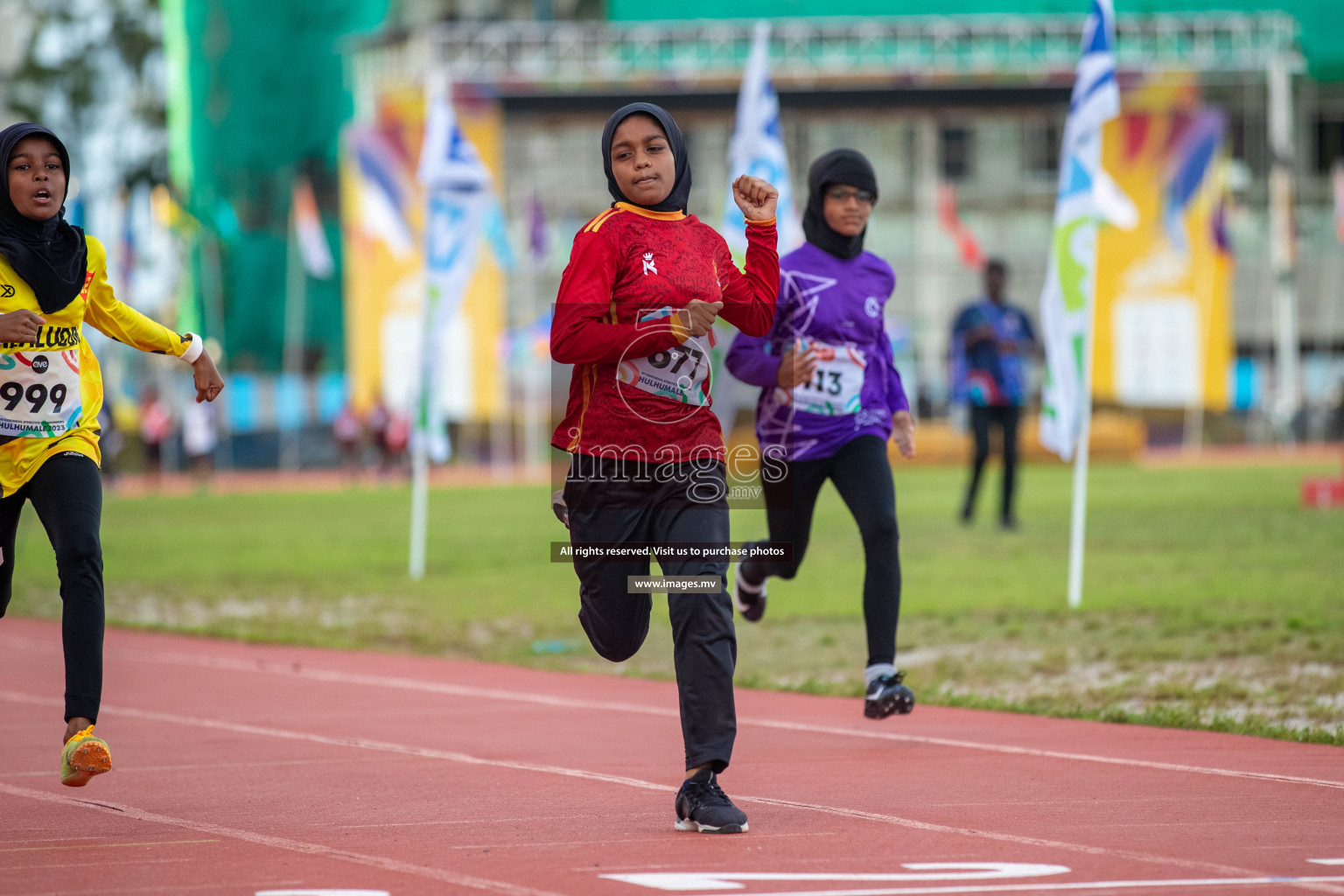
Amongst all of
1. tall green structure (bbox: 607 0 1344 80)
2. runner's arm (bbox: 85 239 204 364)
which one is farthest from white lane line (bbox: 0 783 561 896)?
tall green structure (bbox: 607 0 1344 80)

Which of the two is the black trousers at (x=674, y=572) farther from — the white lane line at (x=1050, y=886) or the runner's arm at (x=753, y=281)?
the white lane line at (x=1050, y=886)

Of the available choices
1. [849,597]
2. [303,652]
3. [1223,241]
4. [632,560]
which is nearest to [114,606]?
[303,652]

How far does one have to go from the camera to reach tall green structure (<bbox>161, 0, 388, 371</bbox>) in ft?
147

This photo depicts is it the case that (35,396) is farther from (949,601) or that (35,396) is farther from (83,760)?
(949,601)

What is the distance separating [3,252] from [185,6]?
43.1 m

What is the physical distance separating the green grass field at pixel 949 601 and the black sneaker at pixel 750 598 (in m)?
0.48

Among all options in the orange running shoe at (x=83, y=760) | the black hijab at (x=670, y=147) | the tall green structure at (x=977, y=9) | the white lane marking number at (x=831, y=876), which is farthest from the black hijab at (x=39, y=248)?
the tall green structure at (x=977, y=9)

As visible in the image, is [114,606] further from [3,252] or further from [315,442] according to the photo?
Result: [315,442]

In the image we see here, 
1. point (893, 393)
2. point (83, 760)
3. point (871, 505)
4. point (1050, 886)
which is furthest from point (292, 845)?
point (893, 393)

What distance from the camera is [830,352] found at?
735 cm

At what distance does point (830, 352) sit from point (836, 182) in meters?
0.73

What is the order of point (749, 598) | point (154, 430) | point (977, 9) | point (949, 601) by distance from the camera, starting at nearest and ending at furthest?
point (749, 598)
point (949, 601)
point (154, 430)
point (977, 9)

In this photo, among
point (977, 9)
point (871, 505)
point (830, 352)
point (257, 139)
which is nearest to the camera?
point (871, 505)

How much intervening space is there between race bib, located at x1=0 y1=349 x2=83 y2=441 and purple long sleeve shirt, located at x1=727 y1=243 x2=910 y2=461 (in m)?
2.68
